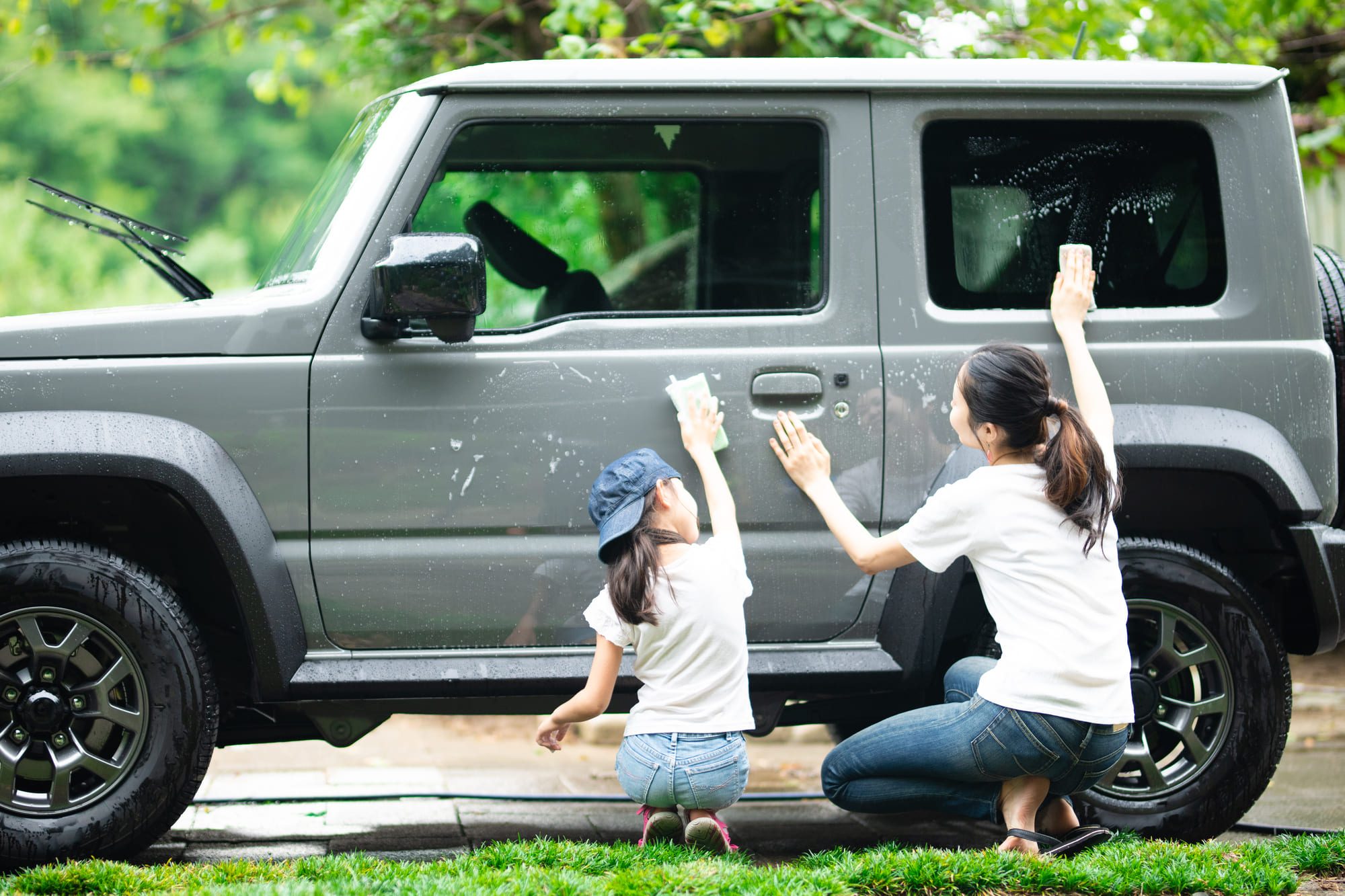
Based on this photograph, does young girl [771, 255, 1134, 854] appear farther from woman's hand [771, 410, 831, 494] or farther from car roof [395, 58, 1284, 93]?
car roof [395, 58, 1284, 93]

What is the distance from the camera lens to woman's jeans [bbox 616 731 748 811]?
3.25m

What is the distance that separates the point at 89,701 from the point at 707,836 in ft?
5.29

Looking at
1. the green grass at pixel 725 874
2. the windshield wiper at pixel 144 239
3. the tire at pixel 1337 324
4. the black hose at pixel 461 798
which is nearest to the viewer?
the green grass at pixel 725 874

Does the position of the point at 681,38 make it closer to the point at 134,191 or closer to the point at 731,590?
the point at 731,590

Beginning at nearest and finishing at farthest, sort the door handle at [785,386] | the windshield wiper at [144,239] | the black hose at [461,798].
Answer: the door handle at [785,386] → the windshield wiper at [144,239] → the black hose at [461,798]

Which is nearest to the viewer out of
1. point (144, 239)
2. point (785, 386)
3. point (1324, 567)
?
point (785, 386)

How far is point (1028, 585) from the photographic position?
127 inches

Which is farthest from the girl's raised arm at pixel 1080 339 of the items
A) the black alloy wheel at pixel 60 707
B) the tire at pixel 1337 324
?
the black alloy wheel at pixel 60 707

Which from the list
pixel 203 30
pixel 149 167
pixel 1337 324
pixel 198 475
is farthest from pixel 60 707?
pixel 149 167

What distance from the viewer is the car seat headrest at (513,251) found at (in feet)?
13.1

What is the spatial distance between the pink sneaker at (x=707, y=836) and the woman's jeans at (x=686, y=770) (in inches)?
1.7

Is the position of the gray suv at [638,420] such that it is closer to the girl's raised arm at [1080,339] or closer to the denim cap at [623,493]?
the girl's raised arm at [1080,339]

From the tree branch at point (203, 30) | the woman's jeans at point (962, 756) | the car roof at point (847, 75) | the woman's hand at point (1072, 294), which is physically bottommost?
the woman's jeans at point (962, 756)

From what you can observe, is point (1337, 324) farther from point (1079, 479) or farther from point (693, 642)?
point (693, 642)
